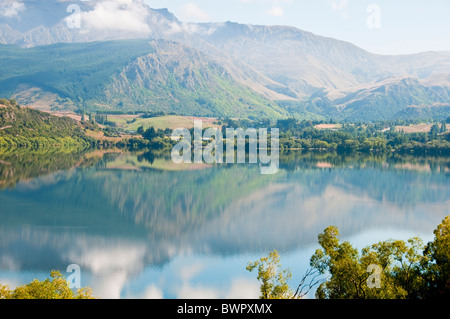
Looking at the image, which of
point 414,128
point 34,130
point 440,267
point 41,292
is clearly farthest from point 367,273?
point 414,128

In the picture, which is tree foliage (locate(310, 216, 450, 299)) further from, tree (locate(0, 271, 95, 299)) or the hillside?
the hillside

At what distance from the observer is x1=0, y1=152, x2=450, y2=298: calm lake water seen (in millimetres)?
28766

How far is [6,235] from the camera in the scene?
3578 cm

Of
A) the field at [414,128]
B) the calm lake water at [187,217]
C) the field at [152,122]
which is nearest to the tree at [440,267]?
the calm lake water at [187,217]
